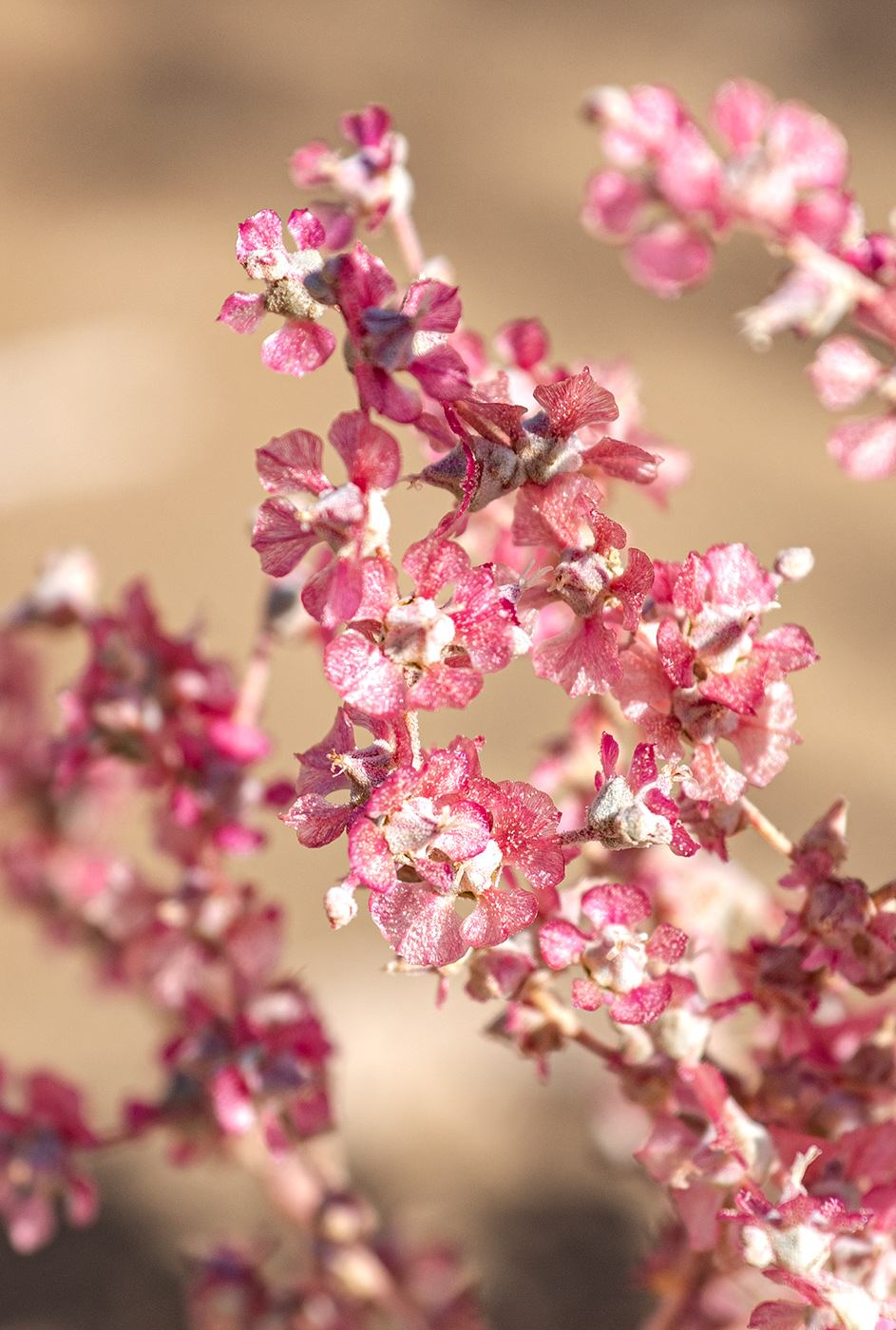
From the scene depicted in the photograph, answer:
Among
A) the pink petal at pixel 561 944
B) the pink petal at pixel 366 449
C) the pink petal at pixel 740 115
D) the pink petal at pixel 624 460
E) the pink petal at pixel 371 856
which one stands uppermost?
the pink petal at pixel 740 115

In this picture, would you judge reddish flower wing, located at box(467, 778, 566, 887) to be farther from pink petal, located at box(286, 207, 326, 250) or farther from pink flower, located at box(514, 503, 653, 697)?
pink petal, located at box(286, 207, 326, 250)

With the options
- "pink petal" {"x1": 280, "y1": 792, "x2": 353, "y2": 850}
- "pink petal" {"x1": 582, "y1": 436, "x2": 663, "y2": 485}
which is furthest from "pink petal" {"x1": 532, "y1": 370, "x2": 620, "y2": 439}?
"pink petal" {"x1": 280, "y1": 792, "x2": 353, "y2": 850}

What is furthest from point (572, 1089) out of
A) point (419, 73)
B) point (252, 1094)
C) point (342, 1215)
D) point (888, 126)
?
point (419, 73)

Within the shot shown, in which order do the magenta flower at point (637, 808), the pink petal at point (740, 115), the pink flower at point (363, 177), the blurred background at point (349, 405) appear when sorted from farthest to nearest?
the blurred background at point (349, 405)
the pink petal at point (740, 115)
the pink flower at point (363, 177)
the magenta flower at point (637, 808)

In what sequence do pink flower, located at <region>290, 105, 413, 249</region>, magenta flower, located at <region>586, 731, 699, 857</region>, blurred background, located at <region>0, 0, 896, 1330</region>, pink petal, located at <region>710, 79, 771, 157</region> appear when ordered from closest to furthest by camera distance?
magenta flower, located at <region>586, 731, 699, 857</region>, pink flower, located at <region>290, 105, 413, 249</region>, pink petal, located at <region>710, 79, 771, 157</region>, blurred background, located at <region>0, 0, 896, 1330</region>

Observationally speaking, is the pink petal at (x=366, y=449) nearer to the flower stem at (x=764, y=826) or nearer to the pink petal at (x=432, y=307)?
the pink petal at (x=432, y=307)

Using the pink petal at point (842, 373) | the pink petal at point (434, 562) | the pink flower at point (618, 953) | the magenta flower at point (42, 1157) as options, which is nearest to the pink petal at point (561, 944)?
the pink flower at point (618, 953)

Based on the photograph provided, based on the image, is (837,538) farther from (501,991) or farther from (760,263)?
(501,991)
